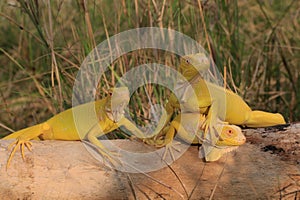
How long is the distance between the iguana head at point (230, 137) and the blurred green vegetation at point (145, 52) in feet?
2.69

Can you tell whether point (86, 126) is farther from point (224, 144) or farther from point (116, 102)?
point (224, 144)

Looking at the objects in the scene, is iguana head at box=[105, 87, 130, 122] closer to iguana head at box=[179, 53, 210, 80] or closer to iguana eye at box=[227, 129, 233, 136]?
iguana head at box=[179, 53, 210, 80]

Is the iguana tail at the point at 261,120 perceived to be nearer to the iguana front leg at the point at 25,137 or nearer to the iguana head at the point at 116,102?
the iguana head at the point at 116,102

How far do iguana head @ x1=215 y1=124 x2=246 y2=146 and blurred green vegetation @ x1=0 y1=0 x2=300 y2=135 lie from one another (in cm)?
82

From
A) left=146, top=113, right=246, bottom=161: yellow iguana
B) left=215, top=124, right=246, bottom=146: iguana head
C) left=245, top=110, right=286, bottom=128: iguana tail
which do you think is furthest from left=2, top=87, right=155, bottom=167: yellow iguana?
left=245, top=110, right=286, bottom=128: iguana tail

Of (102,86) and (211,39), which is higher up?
(211,39)

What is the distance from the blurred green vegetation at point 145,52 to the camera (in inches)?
129

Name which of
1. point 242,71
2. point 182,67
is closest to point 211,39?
point 242,71

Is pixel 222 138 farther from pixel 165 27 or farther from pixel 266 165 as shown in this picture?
pixel 165 27

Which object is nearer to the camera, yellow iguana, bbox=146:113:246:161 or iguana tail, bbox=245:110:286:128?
yellow iguana, bbox=146:113:246:161

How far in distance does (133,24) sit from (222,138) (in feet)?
4.49

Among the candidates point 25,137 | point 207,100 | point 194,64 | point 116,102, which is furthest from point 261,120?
point 25,137

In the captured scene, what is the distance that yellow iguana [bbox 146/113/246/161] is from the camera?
2.38 m

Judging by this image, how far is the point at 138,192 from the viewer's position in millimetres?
2268
